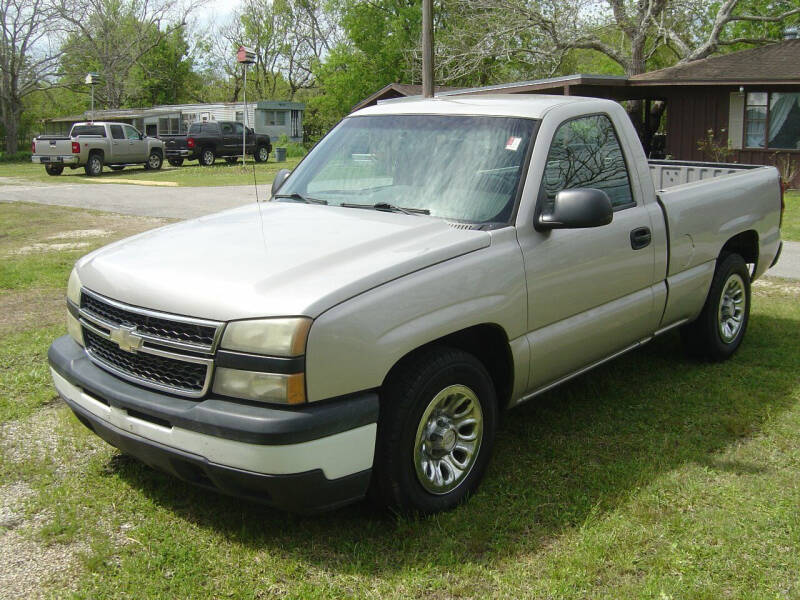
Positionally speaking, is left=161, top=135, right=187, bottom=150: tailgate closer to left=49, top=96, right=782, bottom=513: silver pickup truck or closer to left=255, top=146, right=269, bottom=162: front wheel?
left=255, top=146, right=269, bottom=162: front wheel

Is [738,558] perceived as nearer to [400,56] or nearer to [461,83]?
[461,83]

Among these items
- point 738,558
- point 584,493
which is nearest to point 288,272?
point 584,493

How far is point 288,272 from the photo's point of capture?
10.7 ft

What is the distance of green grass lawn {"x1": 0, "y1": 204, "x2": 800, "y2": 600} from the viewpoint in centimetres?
319

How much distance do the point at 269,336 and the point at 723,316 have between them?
403 centimetres

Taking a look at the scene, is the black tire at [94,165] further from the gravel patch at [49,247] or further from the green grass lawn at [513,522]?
the green grass lawn at [513,522]

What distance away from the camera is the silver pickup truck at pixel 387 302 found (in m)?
3.05

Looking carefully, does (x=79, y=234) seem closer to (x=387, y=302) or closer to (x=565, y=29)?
(x=387, y=302)

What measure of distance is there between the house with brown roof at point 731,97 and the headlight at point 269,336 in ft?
64.5

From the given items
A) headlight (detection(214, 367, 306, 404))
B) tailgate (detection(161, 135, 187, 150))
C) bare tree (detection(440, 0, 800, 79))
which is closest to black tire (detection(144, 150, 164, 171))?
tailgate (detection(161, 135, 187, 150))

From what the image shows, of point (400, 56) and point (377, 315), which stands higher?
point (400, 56)

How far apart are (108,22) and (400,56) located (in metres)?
23.0

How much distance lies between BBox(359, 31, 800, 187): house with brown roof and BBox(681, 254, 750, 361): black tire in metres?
15.8

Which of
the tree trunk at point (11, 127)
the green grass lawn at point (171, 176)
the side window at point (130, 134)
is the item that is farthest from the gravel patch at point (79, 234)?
the tree trunk at point (11, 127)
